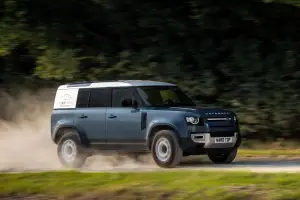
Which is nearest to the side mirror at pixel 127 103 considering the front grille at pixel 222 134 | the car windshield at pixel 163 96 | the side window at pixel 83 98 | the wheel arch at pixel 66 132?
the car windshield at pixel 163 96

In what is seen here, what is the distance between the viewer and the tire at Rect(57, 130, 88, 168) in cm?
1830

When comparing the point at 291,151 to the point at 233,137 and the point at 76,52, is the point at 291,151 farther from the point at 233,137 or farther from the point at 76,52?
the point at 76,52

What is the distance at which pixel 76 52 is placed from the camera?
25.6 m

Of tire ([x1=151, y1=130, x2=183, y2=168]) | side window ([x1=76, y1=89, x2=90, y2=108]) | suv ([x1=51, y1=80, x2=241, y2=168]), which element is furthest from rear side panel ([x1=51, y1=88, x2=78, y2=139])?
tire ([x1=151, y1=130, x2=183, y2=168])

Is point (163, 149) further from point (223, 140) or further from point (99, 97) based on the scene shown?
point (99, 97)

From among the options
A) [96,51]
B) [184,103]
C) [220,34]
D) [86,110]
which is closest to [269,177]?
[184,103]

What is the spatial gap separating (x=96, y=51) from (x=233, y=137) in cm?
997

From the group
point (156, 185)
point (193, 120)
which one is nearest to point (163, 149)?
point (193, 120)

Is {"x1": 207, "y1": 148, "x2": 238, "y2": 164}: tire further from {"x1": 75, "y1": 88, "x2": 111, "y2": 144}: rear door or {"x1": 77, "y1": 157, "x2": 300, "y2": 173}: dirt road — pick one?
{"x1": 75, "y1": 88, "x2": 111, "y2": 144}: rear door

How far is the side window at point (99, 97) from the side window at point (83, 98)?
0.41ft

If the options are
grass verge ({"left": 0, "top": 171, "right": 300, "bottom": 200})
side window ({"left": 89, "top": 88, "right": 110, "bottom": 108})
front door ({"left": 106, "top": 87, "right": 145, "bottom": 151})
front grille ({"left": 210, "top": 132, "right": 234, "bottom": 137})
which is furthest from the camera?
side window ({"left": 89, "top": 88, "right": 110, "bottom": 108})

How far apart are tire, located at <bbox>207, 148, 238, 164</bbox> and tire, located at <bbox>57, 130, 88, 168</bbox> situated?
113 inches

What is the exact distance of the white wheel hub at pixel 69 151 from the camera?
18.4 metres

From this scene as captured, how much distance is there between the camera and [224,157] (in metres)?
17.9
